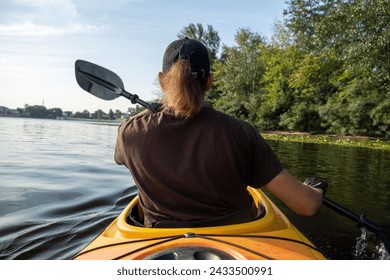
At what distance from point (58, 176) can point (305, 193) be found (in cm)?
616

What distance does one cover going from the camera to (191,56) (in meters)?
1.93

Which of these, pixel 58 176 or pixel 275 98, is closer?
pixel 58 176

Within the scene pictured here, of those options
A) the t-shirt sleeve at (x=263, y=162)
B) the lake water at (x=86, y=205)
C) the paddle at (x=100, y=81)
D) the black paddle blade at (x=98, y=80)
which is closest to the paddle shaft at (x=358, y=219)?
the lake water at (x=86, y=205)

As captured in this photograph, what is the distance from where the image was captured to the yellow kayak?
179cm

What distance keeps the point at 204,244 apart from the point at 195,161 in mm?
422

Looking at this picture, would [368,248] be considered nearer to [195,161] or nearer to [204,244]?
[204,244]

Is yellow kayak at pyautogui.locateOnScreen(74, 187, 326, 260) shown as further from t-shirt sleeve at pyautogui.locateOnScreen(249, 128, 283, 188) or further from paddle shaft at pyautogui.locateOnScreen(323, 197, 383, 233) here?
paddle shaft at pyautogui.locateOnScreen(323, 197, 383, 233)

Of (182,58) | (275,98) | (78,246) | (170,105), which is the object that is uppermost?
(275,98)

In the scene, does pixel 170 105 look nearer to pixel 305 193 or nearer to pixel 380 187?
pixel 305 193

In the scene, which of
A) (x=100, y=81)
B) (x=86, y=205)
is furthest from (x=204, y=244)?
(x=86, y=205)

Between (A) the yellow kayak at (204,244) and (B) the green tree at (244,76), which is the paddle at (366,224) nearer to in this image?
(A) the yellow kayak at (204,244)

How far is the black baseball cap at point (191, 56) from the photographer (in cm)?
193

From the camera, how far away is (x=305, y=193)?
2.00 m
